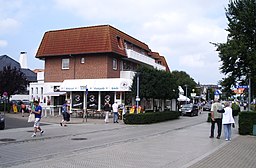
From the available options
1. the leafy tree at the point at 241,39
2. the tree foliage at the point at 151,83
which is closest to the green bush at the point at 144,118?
the tree foliage at the point at 151,83

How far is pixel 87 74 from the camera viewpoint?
128 ft

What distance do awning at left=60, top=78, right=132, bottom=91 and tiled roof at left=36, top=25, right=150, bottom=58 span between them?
386cm

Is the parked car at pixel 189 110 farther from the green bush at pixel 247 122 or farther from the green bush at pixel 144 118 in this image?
the green bush at pixel 247 122

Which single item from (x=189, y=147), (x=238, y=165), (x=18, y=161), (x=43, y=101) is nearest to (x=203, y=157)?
(x=238, y=165)

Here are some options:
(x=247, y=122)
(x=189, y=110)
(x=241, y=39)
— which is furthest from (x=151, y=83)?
(x=189, y=110)

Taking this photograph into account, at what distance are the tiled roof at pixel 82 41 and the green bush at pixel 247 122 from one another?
778 inches

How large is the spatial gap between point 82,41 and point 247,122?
80.0 feet

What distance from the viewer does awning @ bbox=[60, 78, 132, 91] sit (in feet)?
108

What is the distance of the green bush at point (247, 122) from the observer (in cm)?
1873

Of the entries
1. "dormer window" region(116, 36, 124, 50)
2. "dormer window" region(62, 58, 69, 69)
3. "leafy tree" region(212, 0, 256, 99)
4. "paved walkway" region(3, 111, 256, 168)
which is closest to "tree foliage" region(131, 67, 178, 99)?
"dormer window" region(116, 36, 124, 50)

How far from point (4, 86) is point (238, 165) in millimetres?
36822

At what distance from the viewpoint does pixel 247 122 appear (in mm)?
18922

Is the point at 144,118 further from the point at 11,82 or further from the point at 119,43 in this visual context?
the point at 11,82

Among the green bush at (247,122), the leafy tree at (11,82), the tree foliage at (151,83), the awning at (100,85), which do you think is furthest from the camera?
the leafy tree at (11,82)
